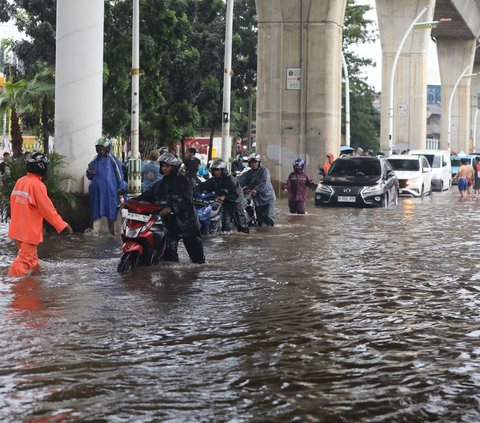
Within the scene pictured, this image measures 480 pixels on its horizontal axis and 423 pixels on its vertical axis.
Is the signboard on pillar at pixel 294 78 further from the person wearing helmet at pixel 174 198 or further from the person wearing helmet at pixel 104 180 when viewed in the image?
the person wearing helmet at pixel 174 198

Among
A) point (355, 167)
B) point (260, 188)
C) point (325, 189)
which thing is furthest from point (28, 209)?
point (355, 167)

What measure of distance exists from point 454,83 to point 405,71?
87.7ft

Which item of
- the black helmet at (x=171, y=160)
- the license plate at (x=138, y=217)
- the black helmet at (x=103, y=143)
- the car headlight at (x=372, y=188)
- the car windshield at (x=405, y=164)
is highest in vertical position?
the black helmet at (x=103, y=143)

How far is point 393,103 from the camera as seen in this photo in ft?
180

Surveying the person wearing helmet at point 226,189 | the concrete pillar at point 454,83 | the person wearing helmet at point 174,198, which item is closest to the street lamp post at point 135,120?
the person wearing helmet at point 226,189

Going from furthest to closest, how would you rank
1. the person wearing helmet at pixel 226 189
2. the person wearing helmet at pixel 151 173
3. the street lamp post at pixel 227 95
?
the street lamp post at pixel 227 95 → the person wearing helmet at pixel 151 173 → the person wearing helmet at pixel 226 189

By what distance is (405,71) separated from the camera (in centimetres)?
5497

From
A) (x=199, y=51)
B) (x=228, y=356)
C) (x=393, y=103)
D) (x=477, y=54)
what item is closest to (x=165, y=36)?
(x=199, y=51)

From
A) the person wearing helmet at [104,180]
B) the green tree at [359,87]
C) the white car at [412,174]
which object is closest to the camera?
the person wearing helmet at [104,180]

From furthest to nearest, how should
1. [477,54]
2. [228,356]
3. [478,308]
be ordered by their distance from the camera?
[477,54], [478,308], [228,356]

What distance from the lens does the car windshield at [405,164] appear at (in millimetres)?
39781

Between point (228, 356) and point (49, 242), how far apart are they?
33.9ft

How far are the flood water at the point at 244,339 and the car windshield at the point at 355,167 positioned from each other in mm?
15660

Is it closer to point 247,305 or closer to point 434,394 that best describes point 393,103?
point 247,305
